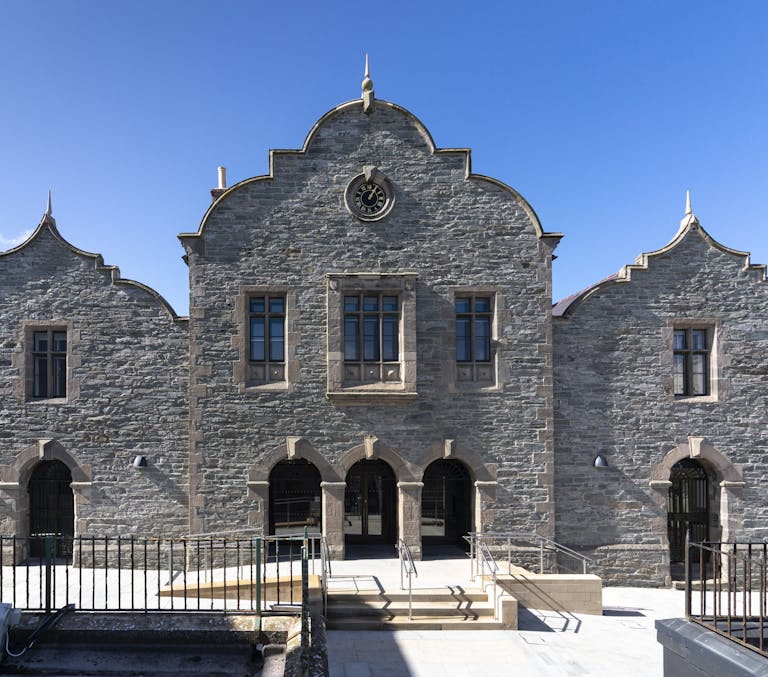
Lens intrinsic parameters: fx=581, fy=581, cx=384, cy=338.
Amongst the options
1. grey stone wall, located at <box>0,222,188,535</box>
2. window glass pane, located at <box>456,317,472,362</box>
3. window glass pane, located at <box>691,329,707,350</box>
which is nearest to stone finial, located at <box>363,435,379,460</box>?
window glass pane, located at <box>456,317,472,362</box>

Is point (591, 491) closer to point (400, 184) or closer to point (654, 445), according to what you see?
point (654, 445)

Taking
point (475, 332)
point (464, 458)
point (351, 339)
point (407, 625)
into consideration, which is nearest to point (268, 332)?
point (351, 339)

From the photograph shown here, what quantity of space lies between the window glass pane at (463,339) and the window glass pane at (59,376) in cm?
934

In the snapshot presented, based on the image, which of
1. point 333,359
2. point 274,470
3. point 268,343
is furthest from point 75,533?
point 333,359

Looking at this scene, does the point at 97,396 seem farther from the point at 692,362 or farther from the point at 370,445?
the point at 692,362

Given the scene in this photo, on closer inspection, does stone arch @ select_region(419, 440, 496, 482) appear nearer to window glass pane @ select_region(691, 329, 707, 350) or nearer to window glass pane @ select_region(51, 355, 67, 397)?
window glass pane @ select_region(691, 329, 707, 350)

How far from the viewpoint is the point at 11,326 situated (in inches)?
535

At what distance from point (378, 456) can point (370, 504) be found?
1883mm

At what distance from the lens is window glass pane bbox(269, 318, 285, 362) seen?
Answer: 44.5ft

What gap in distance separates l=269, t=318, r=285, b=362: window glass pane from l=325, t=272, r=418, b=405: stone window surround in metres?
1.19

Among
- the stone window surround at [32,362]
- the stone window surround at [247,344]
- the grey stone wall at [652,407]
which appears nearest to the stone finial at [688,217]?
the grey stone wall at [652,407]

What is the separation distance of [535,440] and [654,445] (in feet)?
9.87

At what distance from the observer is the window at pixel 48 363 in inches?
538

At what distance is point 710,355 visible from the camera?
14.2m
